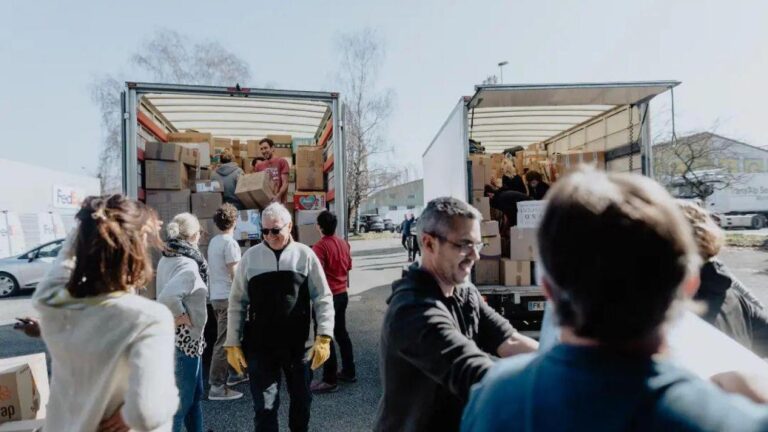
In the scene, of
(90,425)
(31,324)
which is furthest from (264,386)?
(90,425)

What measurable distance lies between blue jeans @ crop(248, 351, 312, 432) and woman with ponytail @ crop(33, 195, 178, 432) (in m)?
1.36

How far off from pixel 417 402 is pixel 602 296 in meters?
0.91

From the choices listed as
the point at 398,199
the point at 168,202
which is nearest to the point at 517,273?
the point at 168,202

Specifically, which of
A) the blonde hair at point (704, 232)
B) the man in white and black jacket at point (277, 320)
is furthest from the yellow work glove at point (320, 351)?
the blonde hair at point (704, 232)

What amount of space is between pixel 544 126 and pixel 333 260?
4.84m

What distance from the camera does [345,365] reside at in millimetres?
4918

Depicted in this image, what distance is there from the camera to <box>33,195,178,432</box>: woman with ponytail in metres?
1.54

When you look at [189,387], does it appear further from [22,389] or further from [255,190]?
[255,190]

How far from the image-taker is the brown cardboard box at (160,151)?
556cm

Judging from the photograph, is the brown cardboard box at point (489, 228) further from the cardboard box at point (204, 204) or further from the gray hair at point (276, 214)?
the cardboard box at point (204, 204)

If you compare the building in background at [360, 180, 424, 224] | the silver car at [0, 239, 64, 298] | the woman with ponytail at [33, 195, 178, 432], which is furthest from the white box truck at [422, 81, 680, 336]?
the building in background at [360, 180, 424, 224]

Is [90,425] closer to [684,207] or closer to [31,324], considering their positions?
[31,324]

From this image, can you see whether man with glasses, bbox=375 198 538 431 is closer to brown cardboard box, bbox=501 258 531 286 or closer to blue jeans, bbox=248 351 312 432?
blue jeans, bbox=248 351 312 432

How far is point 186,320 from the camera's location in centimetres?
309
